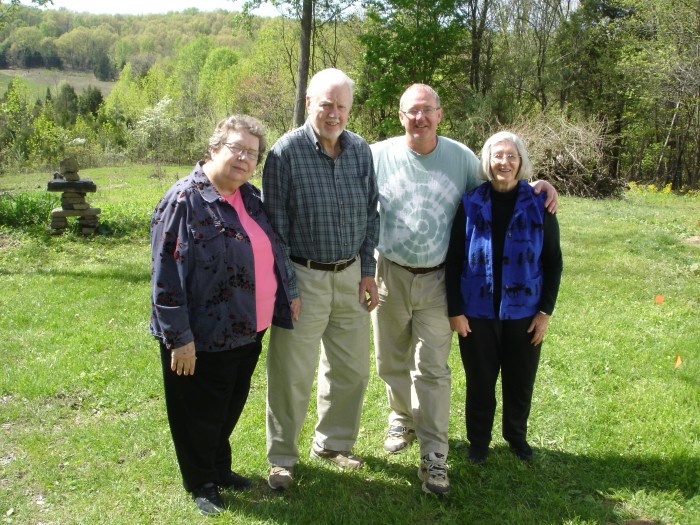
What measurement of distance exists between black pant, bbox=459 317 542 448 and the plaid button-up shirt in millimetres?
853

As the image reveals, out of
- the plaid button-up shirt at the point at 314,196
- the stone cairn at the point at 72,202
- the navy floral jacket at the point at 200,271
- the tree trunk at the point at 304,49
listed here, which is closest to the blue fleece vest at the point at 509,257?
the plaid button-up shirt at the point at 314,196

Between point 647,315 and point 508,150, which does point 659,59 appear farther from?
point 508,150

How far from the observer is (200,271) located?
98.6 inches

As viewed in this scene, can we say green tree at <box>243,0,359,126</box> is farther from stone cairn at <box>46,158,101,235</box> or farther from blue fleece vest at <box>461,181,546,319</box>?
blue fleece vest at <box>461,181,546,319</box>

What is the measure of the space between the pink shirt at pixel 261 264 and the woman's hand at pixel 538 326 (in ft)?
4.51

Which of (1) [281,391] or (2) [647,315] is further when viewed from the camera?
(2) [647,315]


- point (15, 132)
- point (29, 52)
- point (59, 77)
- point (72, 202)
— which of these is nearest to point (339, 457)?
point (72, 202)

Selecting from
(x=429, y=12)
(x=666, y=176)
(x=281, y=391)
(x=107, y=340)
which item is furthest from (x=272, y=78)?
(x=281, y=391)

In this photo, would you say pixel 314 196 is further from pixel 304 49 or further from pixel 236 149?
pixel 304 49

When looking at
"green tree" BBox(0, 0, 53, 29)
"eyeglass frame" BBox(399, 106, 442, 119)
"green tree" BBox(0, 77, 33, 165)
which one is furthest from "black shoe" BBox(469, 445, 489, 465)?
"green tree" BBox(0, 77, 33, 165)

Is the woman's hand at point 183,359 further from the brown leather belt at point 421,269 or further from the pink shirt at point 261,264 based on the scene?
the brown leather belt at point 421,269

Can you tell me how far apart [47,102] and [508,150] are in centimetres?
4987

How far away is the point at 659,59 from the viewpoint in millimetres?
16422

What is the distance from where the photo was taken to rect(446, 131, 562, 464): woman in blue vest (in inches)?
115
